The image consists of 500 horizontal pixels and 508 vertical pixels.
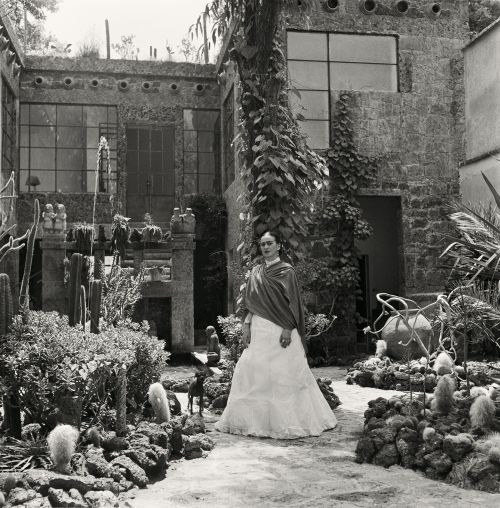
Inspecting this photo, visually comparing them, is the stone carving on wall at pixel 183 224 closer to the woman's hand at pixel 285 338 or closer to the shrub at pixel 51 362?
the woman's hand at pixel 285 338

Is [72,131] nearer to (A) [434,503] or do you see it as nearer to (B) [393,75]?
(B) [393,75]

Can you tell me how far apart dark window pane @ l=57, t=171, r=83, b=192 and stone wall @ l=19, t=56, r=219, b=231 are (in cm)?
39

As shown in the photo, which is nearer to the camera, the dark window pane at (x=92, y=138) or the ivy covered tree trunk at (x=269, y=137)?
the ivy covered tree trunk at (x=269, y=137)

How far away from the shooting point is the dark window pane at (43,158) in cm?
1655

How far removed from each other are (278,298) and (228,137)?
10.3 meters

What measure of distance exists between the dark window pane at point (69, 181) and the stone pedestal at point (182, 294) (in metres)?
Result: 5.51

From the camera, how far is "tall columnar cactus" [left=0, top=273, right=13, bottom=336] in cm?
542

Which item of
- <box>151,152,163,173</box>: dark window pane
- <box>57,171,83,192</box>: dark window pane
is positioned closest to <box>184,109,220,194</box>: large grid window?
<box>151,152,163,173</box>: dark window pane

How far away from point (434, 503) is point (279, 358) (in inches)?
88.9

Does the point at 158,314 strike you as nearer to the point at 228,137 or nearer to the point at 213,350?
the point at 213,350

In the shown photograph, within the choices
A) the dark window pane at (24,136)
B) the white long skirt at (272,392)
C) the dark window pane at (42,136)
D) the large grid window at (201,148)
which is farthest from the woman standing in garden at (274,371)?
the dark window pane at (24,136)

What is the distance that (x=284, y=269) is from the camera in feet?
21.2

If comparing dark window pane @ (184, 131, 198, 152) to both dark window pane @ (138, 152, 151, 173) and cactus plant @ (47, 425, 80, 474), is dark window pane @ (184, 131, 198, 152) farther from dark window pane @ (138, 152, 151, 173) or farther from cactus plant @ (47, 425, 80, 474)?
cactus plant @ (47, 425, 80, 474)

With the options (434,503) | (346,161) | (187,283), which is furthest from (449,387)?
(346,161)
